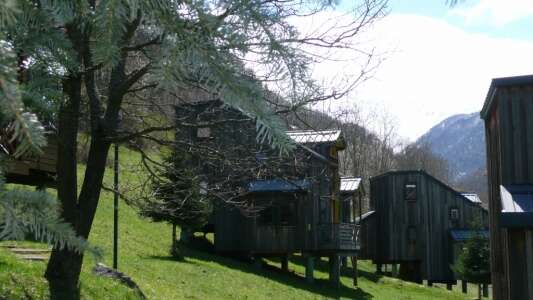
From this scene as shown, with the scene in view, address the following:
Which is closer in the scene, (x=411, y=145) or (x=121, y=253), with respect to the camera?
(x=121, y=253)

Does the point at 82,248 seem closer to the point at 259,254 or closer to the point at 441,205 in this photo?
the point at 259,254

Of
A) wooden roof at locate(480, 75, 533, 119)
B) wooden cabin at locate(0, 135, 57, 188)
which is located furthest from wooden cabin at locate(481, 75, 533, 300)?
wooden cabin at locate(0, 135, 57, 188)

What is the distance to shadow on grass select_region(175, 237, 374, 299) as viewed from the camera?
25.5 metres

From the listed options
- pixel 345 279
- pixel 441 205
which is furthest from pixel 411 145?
pixel 345 279

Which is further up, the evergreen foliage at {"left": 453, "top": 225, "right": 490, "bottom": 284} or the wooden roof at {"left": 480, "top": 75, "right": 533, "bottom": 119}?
the wooden roof at {"left": 480, "top": 75, "right": 533, "bottom": 119}

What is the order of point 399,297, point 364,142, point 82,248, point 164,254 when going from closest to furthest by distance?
point 82,248
point 164,254
point 399,297
point 364,142

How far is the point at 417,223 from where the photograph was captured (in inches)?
1567

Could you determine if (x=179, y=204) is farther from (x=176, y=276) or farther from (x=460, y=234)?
(x=460, y=234)

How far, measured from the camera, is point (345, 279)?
32000 mm

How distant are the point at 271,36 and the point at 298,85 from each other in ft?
1.16

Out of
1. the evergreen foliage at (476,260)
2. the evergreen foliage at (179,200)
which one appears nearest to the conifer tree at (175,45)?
the evergreen foliage at (179,200)

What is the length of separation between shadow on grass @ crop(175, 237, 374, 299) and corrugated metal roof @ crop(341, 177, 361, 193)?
20.0 feet

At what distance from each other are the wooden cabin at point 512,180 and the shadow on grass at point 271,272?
10.8m

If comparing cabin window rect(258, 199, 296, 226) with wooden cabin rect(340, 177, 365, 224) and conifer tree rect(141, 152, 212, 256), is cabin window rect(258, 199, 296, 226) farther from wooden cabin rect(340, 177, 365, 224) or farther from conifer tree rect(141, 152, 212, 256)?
wooden cabin rect(340, 177, 365, 224)
